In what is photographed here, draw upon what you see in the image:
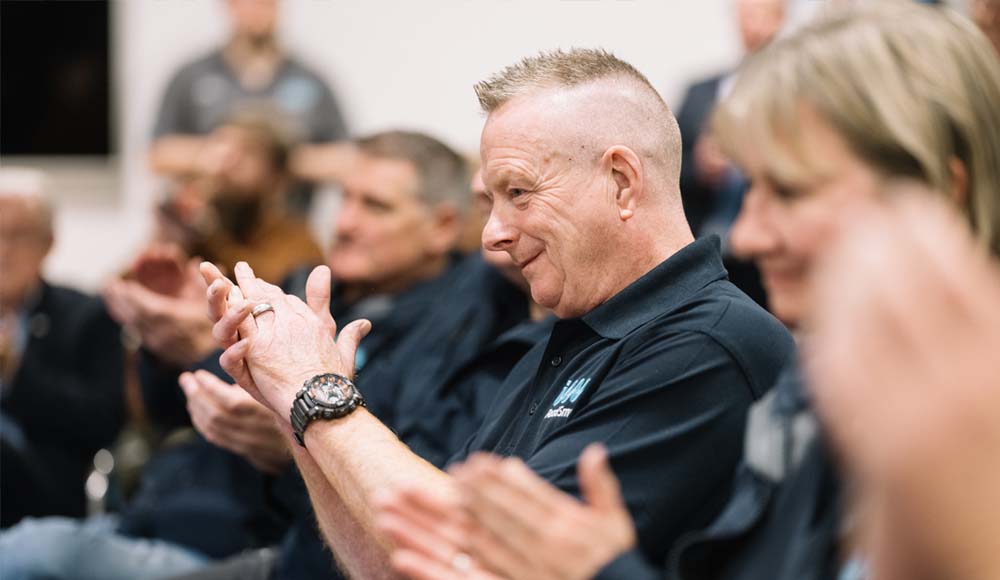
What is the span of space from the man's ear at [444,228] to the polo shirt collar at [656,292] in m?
1.22

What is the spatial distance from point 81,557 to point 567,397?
147 centimetres

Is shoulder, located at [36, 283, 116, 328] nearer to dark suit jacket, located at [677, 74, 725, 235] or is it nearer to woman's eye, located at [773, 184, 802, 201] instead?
dark suit jacket, located at [677, 74, 725, 235]

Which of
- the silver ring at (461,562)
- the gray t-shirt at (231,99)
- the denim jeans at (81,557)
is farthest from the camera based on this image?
the gray t-shirt at (231,99)

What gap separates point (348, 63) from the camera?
555 cm

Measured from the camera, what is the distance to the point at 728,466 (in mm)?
1514

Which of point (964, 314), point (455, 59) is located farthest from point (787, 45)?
point (455, 59)

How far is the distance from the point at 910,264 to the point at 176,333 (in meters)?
2.21

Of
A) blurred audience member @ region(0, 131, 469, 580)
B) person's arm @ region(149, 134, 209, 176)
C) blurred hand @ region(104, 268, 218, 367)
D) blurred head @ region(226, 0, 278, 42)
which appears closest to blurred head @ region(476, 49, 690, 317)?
blurred audience member @ region(0, 131, 469, 580)

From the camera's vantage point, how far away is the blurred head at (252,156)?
12.7 feet

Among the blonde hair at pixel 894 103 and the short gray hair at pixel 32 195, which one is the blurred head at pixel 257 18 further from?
the blonde hair at pixel 894 103

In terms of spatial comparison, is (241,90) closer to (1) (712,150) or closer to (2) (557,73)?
(1) (712,150)

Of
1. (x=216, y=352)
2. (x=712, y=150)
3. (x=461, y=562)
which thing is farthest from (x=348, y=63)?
(x=461, y=562)

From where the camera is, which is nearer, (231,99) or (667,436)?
(667,436)

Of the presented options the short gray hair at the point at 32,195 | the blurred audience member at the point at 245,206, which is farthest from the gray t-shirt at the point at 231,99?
the short gray hair at the point at 32,195
